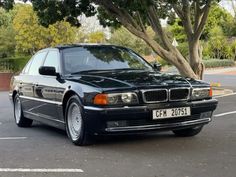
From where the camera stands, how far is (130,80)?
7.27 meters

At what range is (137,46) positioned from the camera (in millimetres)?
55250

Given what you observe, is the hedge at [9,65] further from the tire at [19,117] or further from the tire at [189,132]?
the tire at [189,132]

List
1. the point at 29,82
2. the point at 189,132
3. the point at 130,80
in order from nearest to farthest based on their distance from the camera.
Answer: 1. the point at 130,80
2. the point at 189,132
3. the point at 29,82

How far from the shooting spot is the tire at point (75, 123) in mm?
7363

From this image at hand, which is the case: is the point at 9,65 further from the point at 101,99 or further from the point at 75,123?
the point at 101,99

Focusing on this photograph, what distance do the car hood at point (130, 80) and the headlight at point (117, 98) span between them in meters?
0.11

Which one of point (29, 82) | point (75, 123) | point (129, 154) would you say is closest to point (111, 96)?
point (129, 154)

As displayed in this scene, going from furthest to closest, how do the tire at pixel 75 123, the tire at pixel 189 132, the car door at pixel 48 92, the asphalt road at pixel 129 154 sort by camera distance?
the car door at pixel 48 92 → the tire at pixel 189 132 → the tire at pixel 75 123 → the asphalt road at pixel 129 154

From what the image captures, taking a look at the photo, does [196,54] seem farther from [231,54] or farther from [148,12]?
[231,54]

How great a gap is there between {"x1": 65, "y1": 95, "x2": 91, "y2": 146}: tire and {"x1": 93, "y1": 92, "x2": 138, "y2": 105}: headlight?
1.49 feet

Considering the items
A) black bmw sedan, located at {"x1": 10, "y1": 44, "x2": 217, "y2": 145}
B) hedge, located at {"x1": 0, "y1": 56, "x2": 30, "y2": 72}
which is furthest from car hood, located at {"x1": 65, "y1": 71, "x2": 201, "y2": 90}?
hedge, located at {"x1": 0, "y1": 56, "x2": 30, "y2": 72}

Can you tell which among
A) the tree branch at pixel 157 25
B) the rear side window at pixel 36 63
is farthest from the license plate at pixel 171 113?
the tree branch at pixel 157 25

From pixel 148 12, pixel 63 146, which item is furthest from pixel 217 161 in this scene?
pixel 148 12

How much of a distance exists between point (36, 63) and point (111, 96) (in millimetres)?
3131
